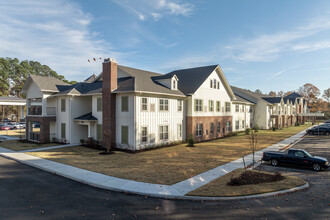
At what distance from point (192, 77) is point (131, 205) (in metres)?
23.9

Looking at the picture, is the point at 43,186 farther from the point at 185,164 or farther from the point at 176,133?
the point at 176,133

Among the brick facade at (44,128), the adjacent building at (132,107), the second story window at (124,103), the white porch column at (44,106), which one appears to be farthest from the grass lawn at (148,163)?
the white porch column at (44,106)

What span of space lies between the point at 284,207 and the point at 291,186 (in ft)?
9.16

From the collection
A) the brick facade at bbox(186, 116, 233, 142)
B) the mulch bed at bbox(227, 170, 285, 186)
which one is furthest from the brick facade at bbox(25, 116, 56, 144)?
the mulch bed at bbox(227, 170, 285, 186)

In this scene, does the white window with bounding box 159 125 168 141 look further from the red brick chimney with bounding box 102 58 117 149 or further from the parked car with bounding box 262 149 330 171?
the parked car with bounding box 262 149 330 171

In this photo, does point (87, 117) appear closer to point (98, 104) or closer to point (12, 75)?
point (98, 104)

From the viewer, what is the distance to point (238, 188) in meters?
10.7

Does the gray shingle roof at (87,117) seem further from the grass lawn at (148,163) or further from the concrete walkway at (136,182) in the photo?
the concrete walkway at (136,182)

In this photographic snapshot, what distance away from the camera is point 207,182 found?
1177 centimetres

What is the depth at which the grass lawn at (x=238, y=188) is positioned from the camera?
1001cm

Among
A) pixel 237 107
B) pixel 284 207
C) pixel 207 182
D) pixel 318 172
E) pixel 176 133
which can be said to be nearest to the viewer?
pixel 284 207

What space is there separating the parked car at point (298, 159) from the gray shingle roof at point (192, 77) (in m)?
13.5

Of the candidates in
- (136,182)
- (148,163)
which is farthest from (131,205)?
(148,163)

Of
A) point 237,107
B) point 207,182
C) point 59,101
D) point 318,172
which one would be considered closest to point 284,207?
point 207,182
